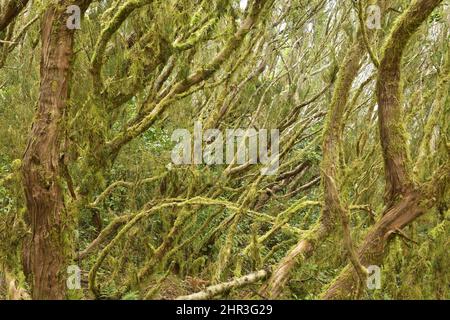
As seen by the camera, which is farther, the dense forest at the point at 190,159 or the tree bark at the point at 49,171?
the dense forest at the point at 190,159

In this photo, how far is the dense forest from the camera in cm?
346

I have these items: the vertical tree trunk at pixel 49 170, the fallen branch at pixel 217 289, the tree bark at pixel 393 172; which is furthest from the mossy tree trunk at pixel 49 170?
the tree bark at pixel 393 172

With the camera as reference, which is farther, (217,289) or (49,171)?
(49,171)

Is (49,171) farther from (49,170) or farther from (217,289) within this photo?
(217,289)

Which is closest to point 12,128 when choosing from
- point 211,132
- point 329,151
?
point 211,132

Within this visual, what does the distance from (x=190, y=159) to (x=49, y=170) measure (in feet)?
11.1

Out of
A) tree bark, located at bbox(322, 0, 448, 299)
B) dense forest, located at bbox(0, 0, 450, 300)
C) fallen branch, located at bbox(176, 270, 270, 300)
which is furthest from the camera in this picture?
tree bark, located at bbox(322, 0, 448, 299)

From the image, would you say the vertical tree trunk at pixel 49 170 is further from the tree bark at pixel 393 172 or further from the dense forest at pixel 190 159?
the tree bark at pixel 393 172

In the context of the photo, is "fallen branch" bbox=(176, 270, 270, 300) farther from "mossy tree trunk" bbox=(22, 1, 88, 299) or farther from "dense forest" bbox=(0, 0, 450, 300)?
"mossy tree trunk" bbox=(22, 1, 88, 299)

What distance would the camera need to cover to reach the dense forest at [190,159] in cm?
346

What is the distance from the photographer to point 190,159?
6.66 meters

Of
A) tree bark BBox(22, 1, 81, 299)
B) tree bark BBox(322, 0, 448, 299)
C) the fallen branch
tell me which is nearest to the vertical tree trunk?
tree bark BBox(22, 1, 81, 299)

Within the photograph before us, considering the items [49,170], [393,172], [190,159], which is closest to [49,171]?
[49,170]
